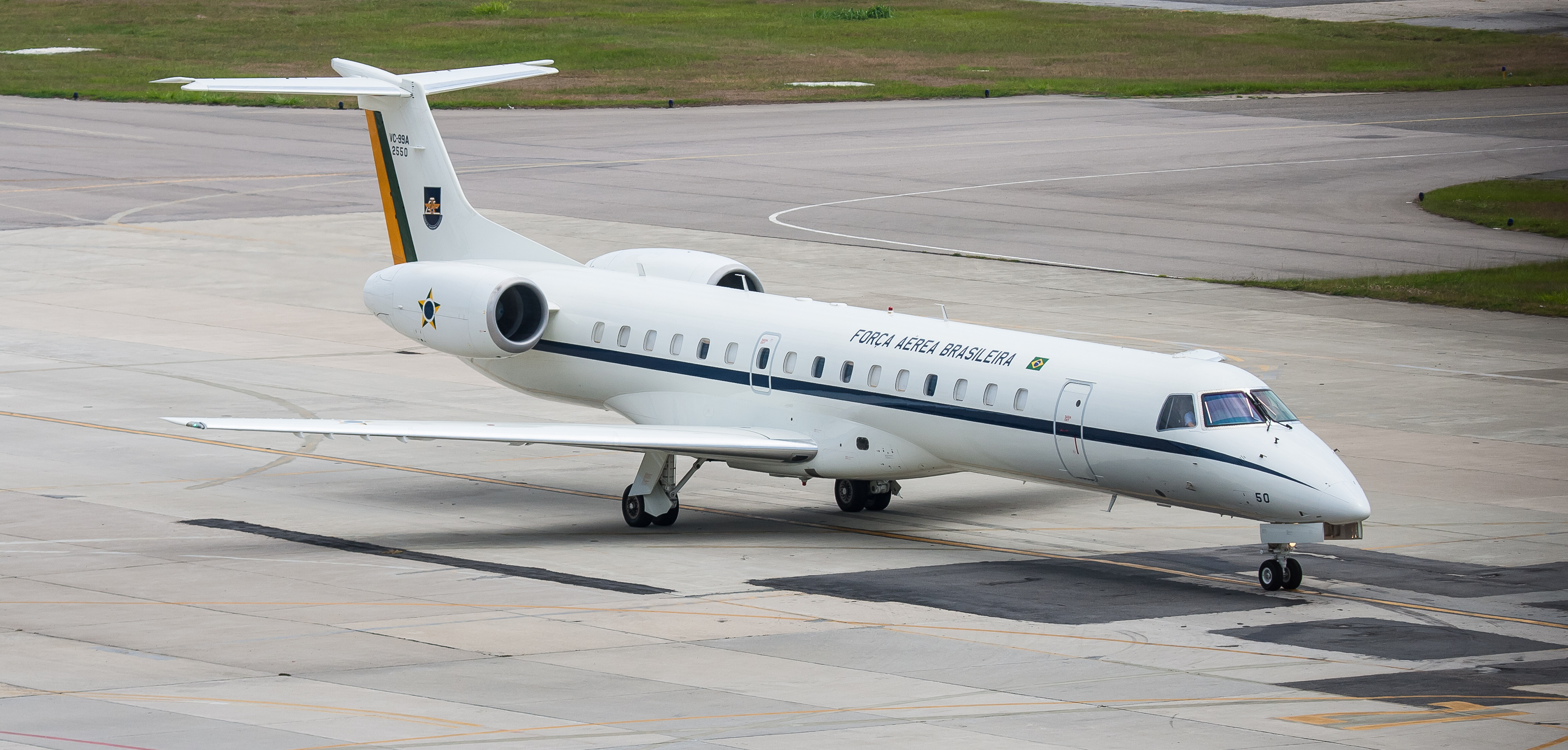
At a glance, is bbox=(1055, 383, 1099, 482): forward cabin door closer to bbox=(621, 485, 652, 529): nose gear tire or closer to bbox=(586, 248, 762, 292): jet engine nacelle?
bbox=(621, 485, 652, 529): nose gear tire

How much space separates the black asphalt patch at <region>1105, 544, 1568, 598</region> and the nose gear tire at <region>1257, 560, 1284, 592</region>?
0.61m

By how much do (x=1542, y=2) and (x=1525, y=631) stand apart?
108 m

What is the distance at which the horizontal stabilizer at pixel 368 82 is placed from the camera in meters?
28.4

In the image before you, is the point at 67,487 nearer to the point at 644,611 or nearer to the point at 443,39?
the point at 644,611

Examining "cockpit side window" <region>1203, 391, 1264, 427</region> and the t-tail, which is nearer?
"cockpit side window" <region>1203, 391, 1264, 427</region>

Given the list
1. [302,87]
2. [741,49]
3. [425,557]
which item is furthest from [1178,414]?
[741,49]

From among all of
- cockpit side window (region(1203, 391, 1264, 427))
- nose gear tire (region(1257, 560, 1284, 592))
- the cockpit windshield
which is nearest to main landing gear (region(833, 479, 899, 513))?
cockpit side window (region(1203, 391, 1264, 427))

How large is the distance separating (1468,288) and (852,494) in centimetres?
2370

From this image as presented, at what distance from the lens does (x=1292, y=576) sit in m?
22.1

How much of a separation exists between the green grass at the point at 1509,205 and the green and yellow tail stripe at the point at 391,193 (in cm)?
3438

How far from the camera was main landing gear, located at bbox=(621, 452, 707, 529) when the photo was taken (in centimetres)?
2550

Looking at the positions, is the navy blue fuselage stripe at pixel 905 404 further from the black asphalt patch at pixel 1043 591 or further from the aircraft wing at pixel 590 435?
the black asphalt patch at pixel 1043 591

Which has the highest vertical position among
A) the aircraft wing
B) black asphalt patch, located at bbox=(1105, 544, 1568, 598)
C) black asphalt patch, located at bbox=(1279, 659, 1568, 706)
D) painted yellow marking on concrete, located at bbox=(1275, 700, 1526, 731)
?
the aircraft wing

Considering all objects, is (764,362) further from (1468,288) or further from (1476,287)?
(1476,287)
